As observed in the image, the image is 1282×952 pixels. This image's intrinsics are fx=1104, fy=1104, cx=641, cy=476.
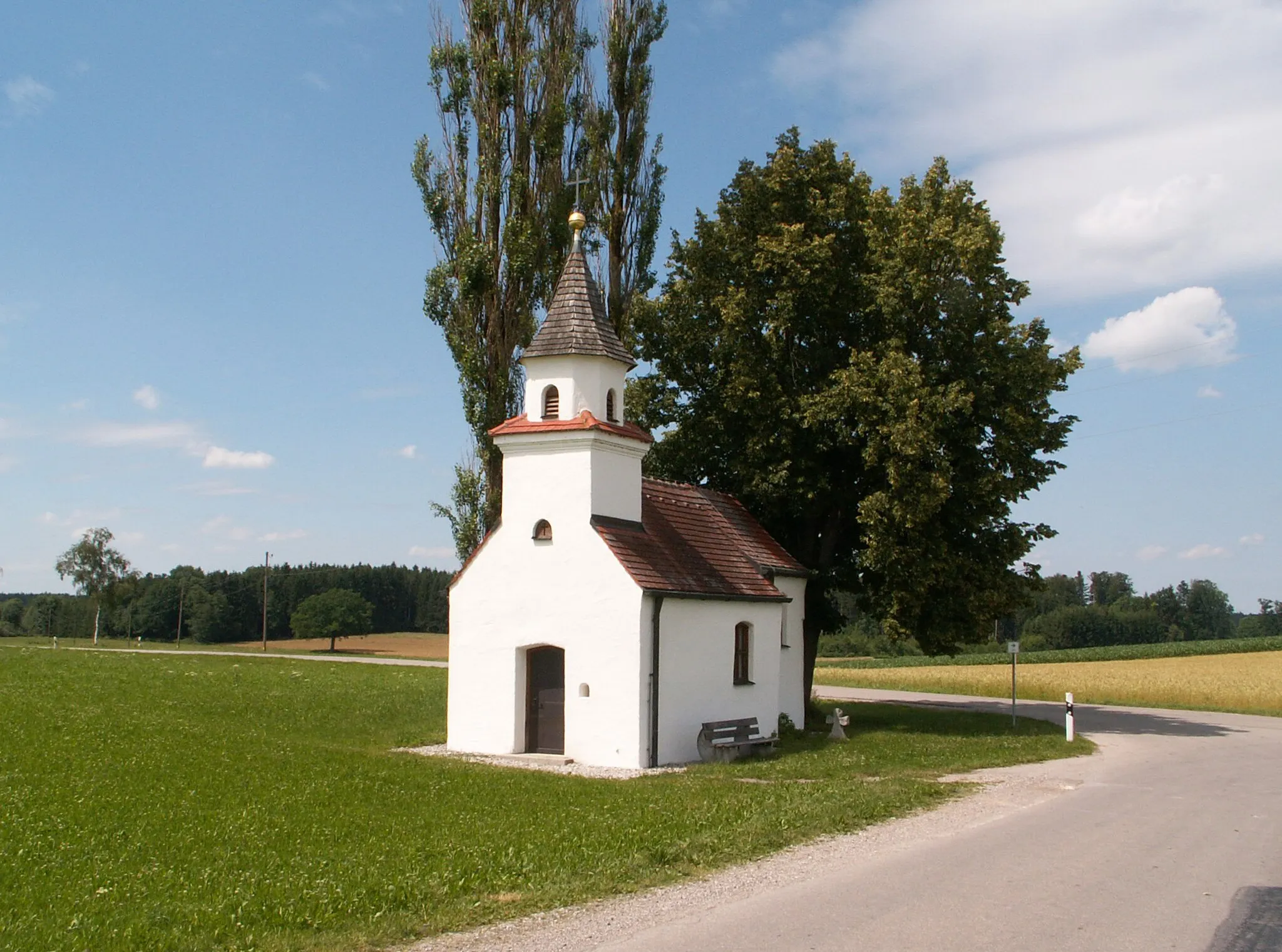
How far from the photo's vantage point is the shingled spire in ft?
70.6

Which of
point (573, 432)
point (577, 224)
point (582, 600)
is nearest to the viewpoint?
point (582, 600)

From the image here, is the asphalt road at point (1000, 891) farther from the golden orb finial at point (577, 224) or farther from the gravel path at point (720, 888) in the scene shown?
the golden orb finial at point (577, 224)

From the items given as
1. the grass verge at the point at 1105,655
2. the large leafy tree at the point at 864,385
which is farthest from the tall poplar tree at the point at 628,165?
the grass verge at the point at 1105,655

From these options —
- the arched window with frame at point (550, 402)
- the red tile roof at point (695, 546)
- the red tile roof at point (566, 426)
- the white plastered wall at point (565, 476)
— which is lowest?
the red tile roof at point (695, 546)

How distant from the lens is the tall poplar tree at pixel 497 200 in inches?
1000

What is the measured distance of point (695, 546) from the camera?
23484mm

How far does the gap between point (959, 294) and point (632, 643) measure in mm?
12503

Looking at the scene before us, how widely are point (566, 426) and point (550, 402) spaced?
937mm

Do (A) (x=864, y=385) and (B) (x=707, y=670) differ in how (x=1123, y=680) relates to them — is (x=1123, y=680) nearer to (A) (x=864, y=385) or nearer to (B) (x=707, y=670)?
(A) (x=864, y=385)

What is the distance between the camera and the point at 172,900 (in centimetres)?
869

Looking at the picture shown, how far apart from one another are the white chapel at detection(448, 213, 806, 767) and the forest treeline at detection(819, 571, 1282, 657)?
4855 cm

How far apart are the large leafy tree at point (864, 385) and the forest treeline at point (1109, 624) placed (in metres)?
40.6

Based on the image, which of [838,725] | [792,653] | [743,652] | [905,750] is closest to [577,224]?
[743,652]

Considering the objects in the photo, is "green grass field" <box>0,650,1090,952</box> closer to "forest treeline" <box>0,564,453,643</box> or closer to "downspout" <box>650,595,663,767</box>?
"downspout" <box>650,595,663,767</box>
